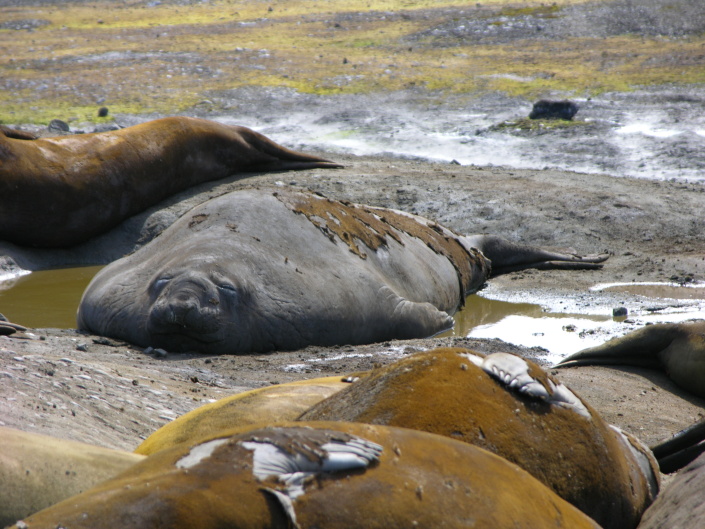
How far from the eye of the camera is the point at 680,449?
10.5 feet

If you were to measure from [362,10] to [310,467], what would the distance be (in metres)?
30.0

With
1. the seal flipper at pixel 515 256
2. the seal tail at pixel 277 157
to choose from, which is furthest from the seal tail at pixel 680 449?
the seal tail at pixel 277 157

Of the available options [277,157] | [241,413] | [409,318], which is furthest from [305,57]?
[241,413]

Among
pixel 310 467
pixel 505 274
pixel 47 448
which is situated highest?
pixel 310 467

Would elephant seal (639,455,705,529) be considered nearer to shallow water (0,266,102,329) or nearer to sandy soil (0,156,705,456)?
sandy soil (0,156,705,456)

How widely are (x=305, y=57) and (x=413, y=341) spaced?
54.7ft

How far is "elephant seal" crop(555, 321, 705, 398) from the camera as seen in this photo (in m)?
5.14

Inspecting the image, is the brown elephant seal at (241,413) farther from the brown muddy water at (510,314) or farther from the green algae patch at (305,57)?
the green algae patch at (305,57)

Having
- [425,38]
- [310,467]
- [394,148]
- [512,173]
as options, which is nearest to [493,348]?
[310,467]

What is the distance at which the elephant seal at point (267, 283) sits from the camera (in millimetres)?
5805

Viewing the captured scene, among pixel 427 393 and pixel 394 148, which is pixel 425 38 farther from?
pixel 427 393

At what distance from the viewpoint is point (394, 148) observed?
1356 cm

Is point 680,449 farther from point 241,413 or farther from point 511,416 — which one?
point 241,413

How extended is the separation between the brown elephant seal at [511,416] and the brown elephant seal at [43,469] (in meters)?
0.61
